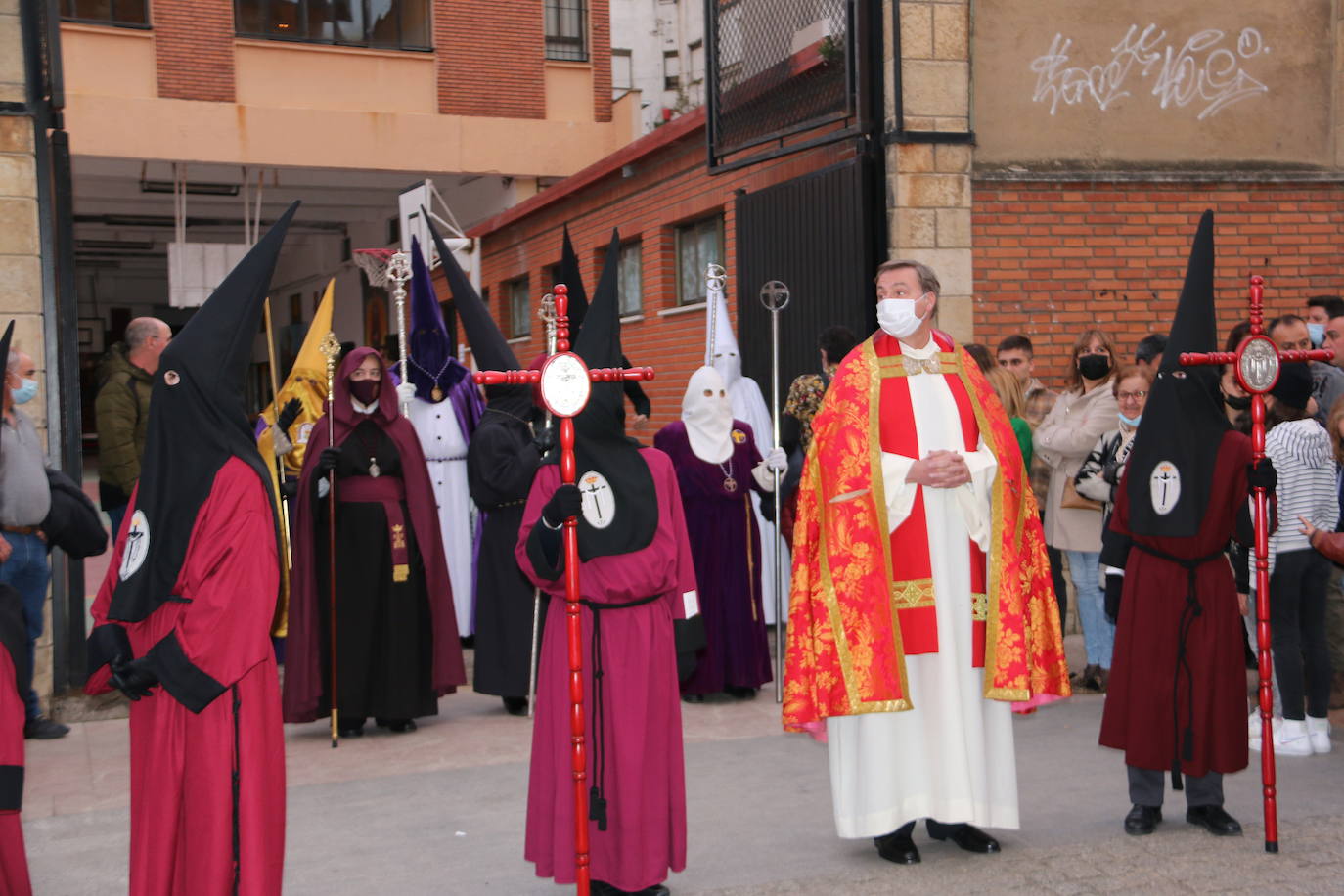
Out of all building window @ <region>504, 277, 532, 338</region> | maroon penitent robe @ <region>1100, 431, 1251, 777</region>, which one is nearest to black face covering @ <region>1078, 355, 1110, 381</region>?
maroon penitent robe @ <region>1100, 431, 1251, 777</region>

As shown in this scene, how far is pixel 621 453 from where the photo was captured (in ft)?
15.8

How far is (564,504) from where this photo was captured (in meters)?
4.20

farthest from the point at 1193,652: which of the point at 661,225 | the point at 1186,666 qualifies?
the point at 661,225

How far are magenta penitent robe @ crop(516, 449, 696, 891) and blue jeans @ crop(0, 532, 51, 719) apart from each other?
11.3ft

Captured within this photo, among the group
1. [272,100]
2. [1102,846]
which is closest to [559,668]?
[1102,846]

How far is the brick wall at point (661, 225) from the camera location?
13.4 m

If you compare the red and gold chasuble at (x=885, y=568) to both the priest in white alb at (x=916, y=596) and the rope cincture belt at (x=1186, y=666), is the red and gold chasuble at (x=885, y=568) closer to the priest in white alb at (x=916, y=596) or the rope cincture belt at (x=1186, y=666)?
the priest in white alb at (x=916, y=596)

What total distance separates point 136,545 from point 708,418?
443 cm

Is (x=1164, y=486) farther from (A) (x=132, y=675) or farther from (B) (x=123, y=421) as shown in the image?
(B) (x=123, y=421)

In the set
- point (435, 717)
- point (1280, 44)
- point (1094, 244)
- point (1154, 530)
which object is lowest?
point (435, 717)

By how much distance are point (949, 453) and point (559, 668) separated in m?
1.58

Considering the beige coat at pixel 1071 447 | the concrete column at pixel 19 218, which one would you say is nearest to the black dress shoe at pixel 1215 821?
the beige coat at pixel 1071 447

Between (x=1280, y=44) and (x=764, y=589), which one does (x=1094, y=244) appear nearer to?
(x=1280, y=44)

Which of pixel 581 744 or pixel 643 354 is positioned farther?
pixel 643 354
